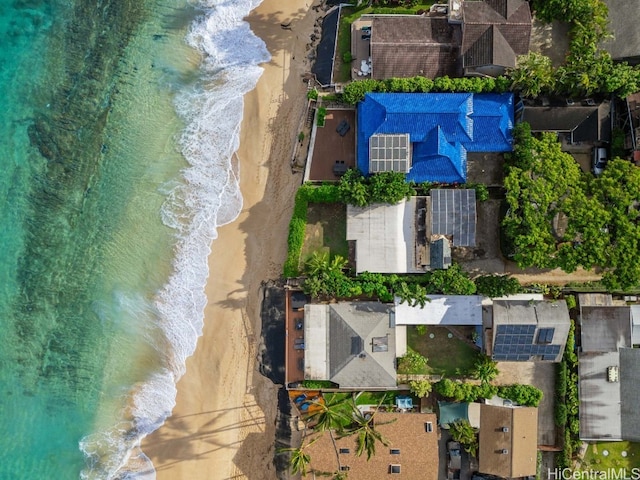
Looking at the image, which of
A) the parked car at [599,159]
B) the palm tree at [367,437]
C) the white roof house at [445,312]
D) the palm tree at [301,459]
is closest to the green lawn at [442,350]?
the white roof house at [445,312]

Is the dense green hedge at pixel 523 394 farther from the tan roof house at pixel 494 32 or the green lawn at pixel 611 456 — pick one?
the tan roof house at pixel 494 32

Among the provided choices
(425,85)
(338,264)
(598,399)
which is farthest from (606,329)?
(425,85)

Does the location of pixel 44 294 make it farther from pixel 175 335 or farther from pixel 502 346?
pixel 502 346

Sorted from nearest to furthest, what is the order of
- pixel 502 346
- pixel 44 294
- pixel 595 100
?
1. pixel 502 346
2. pixel 595 100
3. pixel 44 294

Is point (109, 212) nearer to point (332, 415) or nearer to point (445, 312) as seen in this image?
point (332, 415)

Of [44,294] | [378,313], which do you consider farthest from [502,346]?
[44,294]
